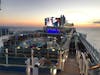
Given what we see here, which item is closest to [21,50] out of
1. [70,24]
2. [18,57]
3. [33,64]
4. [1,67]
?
[18,57]

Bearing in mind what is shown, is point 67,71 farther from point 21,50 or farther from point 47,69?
point 21,50

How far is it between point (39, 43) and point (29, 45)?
1.36 m

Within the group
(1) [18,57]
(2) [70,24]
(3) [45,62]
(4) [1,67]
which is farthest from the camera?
(2) [70,24]

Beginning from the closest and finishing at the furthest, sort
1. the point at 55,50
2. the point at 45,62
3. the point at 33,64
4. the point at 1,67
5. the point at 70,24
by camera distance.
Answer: the point at 33,64 < the point at 45,62 < the point at 1,67 < the point at 55,50 < the point at 70,24

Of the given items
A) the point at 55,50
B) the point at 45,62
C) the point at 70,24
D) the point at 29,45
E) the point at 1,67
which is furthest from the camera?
the point at 70,24

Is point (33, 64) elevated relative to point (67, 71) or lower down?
elevated

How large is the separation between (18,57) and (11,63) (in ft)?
3.25

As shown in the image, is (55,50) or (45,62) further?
(55,50)

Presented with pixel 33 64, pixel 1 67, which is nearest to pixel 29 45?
pixel 1 67

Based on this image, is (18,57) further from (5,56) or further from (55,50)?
(55,50)

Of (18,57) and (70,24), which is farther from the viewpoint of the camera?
(70,24)

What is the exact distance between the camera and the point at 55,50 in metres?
18.6

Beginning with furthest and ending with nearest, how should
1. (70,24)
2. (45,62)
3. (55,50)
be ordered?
1. (70,24)
2. (55,50)
3. (45,62)

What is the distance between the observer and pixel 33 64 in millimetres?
13109
